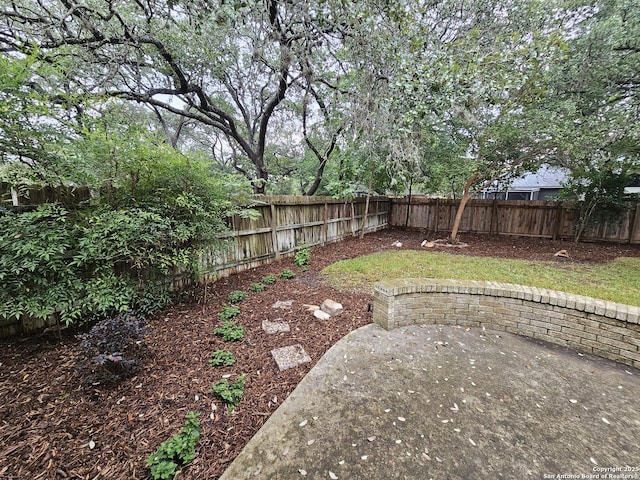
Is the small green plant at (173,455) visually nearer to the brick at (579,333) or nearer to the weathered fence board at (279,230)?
the weathered fence board at (279,230)

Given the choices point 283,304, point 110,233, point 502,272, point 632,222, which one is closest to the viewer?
point 110,233

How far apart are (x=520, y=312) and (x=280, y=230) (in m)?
Answer: 4.43

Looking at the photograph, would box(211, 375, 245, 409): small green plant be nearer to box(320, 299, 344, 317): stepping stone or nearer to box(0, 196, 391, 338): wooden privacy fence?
box(320, 299, 344, 317): stepping stone

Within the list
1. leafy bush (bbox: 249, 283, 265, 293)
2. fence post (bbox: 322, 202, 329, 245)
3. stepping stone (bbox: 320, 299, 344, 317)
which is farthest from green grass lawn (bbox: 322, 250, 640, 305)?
fence post (bbox: 322, 202, 329, 245)

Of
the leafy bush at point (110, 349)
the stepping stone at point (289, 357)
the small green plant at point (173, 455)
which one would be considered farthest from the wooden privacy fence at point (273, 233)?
the small green plant at point (173, 455)

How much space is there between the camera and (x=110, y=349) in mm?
2080

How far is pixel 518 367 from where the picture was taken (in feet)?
8.05

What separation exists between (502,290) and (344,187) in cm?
487

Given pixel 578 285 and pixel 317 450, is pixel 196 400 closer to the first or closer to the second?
pixel 317 450

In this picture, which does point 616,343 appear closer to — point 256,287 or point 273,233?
point 256,287

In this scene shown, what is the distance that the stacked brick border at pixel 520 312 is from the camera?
2.54 metres

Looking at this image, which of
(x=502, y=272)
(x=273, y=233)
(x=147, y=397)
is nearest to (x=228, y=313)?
(x=147, y=397)

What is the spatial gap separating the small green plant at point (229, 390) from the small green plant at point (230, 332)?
2.05 ft

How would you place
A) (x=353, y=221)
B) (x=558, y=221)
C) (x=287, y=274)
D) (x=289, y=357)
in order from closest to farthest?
(x=289, y=357), (x=287, y=274), (x=558, y=221), (x=353, y=221)
